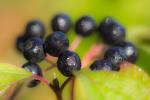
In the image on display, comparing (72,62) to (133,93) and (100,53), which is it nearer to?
(133,93)

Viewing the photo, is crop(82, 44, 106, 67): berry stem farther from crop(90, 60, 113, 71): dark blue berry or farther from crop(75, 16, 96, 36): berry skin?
crop(90, 60, 113, 71): dark blue berry

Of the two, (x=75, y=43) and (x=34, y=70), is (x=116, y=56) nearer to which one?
(x=34, y=70)

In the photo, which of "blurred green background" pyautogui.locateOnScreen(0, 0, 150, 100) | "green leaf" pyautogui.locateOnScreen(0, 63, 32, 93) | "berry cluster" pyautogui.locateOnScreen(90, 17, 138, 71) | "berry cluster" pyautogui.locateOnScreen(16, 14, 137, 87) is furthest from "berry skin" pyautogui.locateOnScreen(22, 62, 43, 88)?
"blurred green background" pyautogui.locateOnScreen(0, 0, 150, 100)

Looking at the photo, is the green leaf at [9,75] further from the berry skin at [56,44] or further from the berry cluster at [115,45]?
the berry cluster at [115,45]

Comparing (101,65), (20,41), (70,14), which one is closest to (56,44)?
(101,65)

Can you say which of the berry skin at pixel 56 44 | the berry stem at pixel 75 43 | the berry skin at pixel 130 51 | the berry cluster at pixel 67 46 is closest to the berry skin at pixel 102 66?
the berry cluster at pixel 67 46

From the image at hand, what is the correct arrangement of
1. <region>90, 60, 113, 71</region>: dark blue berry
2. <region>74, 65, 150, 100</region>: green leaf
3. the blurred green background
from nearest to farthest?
<region>74, 65, 150, 100</region>: green leaf, <region>90, 60, 113, 71</region>: dark blue berry, the blurred green background

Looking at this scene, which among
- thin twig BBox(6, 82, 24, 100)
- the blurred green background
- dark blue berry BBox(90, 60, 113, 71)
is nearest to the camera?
dark blue berry BBox(90, 60, 113, 71)

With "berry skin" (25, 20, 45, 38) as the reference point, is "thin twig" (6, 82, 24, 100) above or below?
below
